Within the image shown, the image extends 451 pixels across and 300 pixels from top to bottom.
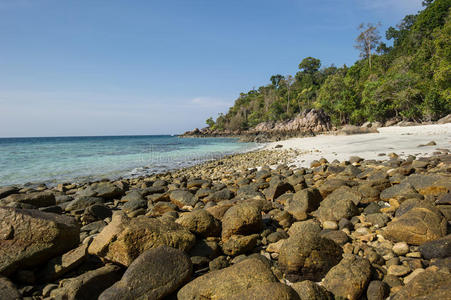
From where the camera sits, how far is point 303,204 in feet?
15.5

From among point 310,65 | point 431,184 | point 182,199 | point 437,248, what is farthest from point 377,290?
point 310,65

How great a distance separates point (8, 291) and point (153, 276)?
60.4 inches

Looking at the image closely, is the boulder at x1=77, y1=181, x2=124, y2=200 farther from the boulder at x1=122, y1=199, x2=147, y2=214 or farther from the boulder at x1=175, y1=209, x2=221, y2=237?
the boulder at x1=175, y1=209, x2=221, y2=237

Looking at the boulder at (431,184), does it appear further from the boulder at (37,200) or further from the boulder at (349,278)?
the boulder at (37,200)

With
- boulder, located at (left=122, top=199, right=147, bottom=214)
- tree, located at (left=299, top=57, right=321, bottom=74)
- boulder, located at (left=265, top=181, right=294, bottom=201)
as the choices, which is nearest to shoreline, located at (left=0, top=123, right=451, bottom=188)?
boulder, located at (left=265, top=181, right=294, bottom=201)

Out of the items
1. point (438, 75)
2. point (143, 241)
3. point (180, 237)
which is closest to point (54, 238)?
point (143, 241)

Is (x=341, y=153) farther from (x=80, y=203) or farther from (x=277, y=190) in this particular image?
(x=80, y=203)


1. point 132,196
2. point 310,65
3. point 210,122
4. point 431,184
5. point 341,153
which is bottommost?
point 132,196

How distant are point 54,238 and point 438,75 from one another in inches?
1170

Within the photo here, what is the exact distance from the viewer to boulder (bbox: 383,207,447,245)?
3.02 meters

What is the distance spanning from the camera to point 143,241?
2904mm

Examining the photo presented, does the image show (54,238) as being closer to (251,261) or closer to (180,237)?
(180,237)

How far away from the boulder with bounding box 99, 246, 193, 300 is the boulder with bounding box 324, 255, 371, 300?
1.56 m

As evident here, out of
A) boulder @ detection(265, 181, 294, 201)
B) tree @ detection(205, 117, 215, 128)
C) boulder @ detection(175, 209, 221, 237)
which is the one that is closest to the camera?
boulder @ detection(175, 209, 221, 237)
